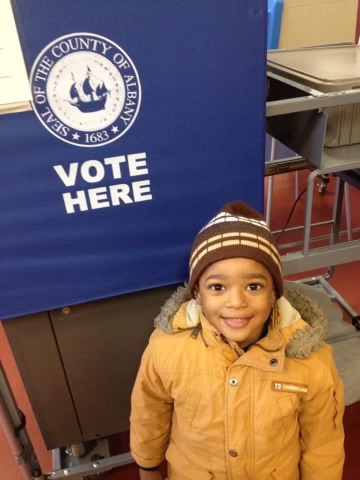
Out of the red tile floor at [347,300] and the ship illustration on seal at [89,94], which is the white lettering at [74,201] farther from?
the red tile floor at [347,300]

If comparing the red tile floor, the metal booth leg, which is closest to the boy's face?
the metal booth leg

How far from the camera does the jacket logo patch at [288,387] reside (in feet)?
3.24

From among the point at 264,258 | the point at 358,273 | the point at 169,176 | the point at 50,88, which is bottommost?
the point at 358,273

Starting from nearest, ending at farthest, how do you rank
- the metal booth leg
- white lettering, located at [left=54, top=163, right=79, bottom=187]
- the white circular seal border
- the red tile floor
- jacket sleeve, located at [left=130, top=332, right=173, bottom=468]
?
the white circular seal border < white lettering, located at [left=54, top=163, right=79, bottom=187] < jacket sleeve, located at [left=130, top=332, right=173, bottom=468] < the metal booth leg < the red tile floor

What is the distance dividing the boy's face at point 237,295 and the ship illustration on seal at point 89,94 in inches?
16.1

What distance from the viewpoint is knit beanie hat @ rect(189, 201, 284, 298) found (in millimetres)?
914

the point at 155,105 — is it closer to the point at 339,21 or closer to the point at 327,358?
the point at 327,358

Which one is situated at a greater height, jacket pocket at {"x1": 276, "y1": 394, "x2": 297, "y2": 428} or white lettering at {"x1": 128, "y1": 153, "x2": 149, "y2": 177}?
white lettering at {"x1": 128, "y1": 153, "x2": 149, "y2": 177}

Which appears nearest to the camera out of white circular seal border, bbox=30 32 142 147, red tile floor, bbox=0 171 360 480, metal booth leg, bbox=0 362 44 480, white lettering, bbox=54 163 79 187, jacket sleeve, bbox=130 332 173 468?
white circular seal border, bbox=30 32 142 147

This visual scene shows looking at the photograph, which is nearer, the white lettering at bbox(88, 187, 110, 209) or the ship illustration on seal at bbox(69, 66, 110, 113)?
the ship illustration on seal at bbox(69, 66, 110, 113)

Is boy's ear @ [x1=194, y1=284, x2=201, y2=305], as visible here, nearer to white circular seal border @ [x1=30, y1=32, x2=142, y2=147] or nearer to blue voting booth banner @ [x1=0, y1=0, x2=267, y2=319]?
blue voting booth banner @ [x1=0, y1=0, x2=267, y2=319]

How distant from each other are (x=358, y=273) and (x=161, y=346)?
195 cm

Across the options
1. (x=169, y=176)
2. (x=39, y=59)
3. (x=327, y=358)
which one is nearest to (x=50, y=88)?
(x=39, y=59)

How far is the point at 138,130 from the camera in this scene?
0.96m
